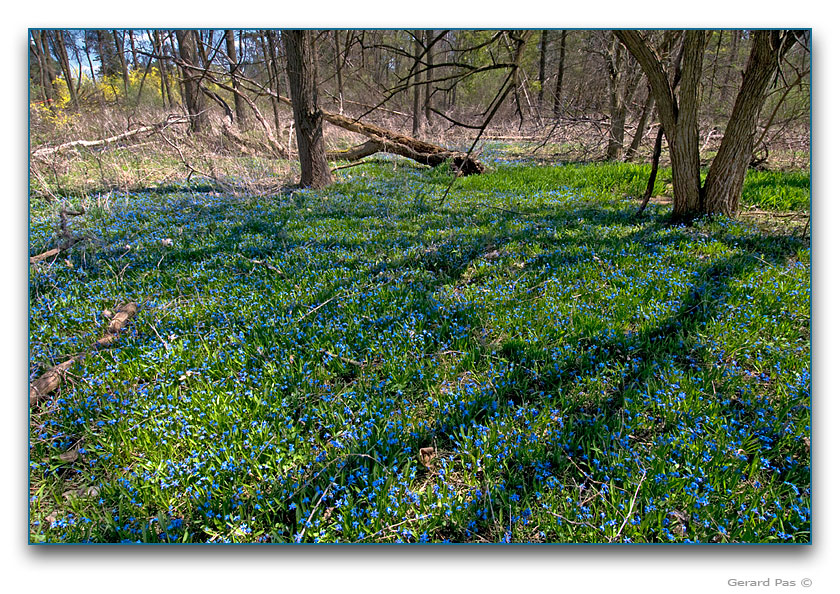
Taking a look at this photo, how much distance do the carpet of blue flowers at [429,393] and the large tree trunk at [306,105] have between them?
4.12 metres

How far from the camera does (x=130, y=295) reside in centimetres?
398

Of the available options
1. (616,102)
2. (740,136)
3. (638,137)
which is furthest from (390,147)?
(740,136)

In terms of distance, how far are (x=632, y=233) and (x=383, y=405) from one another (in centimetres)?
453

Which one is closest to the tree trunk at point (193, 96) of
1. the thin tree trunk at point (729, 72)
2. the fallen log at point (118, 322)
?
the fallen log at point (118, 322)

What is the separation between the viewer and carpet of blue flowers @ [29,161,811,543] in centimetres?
190

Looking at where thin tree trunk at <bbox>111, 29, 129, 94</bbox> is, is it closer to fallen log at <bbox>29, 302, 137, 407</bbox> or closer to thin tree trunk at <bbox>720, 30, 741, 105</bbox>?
fallen log at <bbox>29, 302, 137, 407</bbox>

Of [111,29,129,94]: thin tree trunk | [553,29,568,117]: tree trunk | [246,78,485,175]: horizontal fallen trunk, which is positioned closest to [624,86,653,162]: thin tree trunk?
[553,29,568,117]: tree trunk

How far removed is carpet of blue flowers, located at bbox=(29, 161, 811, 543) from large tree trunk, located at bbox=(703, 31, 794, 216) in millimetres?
1036

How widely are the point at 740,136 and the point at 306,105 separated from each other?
7.27m

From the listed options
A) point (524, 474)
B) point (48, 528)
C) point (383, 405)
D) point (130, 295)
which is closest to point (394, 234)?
point (130, 295)

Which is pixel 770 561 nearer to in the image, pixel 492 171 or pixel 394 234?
pixel 394 234

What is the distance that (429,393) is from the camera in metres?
2.68

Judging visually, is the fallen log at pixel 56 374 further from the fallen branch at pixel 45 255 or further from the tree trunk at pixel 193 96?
the tree trunk at pixel 193 96

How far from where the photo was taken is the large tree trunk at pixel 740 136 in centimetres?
507
